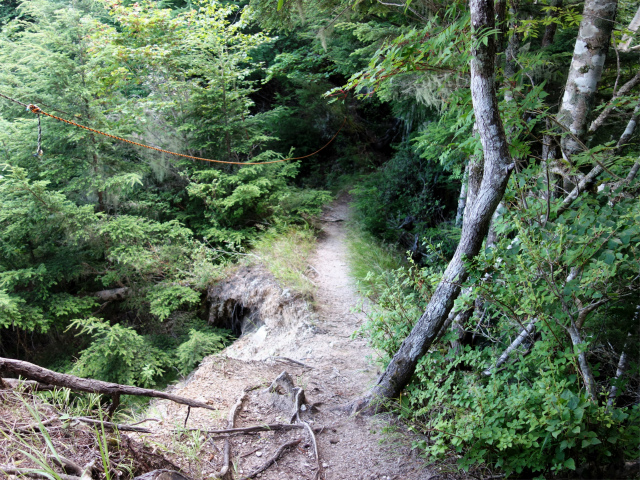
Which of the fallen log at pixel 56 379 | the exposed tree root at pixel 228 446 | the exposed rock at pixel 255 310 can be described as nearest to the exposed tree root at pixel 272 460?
the exposed tree root at pixel 228 446

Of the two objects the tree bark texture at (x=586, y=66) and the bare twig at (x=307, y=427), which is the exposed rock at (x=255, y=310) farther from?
the tree bark texture at (x=586, y=66)

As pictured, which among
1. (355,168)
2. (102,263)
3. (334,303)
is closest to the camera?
(334,303)

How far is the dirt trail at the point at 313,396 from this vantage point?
2.75 meters

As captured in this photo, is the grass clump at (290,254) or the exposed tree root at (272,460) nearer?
the exposed tree root at (272,460)

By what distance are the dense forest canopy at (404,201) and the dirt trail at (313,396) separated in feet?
1.16

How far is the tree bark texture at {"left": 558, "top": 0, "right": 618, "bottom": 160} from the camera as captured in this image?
10.4 ft

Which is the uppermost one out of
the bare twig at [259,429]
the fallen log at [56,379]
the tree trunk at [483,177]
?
the tree trunk at [483,177]

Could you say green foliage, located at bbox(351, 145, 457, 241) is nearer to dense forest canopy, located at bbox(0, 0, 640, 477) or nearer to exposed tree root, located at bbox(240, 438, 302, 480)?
dense forest canopy, located at bbox(0, 0, 640, 477)

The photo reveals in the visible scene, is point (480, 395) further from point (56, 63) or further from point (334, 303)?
point (56, 63)

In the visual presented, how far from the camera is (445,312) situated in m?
2.94

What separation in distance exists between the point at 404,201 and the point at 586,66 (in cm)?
528

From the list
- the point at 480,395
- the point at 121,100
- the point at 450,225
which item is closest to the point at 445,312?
the point at 480,395

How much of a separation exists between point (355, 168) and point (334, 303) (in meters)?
7.32

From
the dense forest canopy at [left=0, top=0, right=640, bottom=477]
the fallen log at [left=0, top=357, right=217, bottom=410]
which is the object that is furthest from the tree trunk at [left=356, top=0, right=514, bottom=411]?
the fallen log at [left=0, top=357, right=217, bottom=410]
